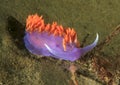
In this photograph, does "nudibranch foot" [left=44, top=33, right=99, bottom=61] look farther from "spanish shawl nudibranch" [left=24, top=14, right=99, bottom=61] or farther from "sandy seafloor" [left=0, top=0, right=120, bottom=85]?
"sandy seafloor" [left=0, top=0, right=120, bottom=85]

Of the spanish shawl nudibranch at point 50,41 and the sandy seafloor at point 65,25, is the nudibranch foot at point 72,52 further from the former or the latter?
the sandy seafloor at point 65,25

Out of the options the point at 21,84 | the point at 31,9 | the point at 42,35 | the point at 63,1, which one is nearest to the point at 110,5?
the point at 63,1

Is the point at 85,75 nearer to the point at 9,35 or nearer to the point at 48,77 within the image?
the point at 48,77

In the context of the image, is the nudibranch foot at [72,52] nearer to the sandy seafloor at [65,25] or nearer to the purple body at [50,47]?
the purple body at [50,47]

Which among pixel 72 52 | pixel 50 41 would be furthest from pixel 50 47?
pixel 72 52

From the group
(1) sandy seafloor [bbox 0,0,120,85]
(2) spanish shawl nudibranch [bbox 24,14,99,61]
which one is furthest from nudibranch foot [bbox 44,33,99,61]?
(1) sandy seafloor [bbox 0,0,120,85]

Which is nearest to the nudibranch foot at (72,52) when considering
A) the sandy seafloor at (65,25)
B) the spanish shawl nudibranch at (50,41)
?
the spanish shawl nudibranch at (50,41)
